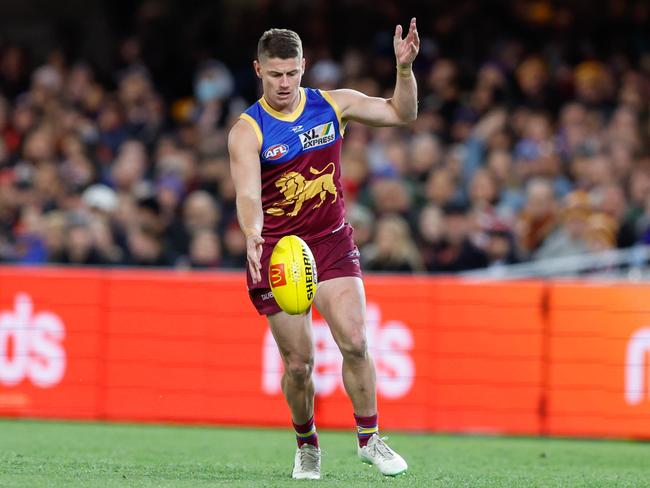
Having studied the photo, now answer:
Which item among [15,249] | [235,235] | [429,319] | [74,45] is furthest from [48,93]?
[429,319]

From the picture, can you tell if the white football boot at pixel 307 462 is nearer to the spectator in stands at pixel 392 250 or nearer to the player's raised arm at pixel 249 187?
the player's raised arm at pixel 249 187

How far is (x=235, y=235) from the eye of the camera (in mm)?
13609

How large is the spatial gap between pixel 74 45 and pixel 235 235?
6.70 meters

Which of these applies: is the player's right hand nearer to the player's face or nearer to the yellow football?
the yellow football

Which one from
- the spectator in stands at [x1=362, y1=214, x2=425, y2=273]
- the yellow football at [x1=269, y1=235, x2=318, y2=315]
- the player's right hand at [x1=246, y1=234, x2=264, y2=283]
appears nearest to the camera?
the player's right hand at [x1=246, y1=234, x2=264, y2=283]

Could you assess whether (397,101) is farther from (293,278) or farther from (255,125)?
(293,278)

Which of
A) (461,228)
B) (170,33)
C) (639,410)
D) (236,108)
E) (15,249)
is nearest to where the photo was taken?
(639,410)

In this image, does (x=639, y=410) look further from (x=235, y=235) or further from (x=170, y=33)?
(x=170, y=33)

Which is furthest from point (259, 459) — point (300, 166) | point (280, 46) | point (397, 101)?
point (280, 46)

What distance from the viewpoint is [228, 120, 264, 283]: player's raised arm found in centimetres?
707

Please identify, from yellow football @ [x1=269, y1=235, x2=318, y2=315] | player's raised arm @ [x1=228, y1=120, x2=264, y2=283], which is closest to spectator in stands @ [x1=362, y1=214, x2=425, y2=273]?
player's raised arm @ [x1=228, y1=120, x2=264, y2=283]

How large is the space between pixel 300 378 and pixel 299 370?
0.06 meters

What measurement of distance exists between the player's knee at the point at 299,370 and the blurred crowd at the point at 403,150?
5.14 m

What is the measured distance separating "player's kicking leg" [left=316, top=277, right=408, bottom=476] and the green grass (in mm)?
154
